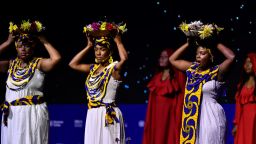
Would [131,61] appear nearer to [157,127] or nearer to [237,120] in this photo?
[157,127]

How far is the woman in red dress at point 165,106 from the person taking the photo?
23.6 feet

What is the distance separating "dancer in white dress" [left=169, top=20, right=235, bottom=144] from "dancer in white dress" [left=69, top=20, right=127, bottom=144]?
813 millimetres

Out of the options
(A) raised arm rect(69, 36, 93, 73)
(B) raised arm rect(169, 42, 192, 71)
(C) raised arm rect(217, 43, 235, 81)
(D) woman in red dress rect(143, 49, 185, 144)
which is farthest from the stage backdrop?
(C) raised arm rect(217, 43, 235, 81)

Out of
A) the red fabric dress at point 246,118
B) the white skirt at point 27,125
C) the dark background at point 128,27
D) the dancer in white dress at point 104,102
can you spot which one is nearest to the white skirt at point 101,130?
the dancer in white dress at point 104,102

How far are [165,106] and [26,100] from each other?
6.83ft

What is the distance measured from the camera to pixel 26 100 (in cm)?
578

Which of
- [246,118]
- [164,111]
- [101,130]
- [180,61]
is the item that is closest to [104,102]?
[101,130]

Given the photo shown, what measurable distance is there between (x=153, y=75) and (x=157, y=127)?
1.01 metres

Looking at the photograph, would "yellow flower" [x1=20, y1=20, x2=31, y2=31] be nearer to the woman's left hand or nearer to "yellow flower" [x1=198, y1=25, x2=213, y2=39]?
the woman's left hand

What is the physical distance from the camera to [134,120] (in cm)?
785

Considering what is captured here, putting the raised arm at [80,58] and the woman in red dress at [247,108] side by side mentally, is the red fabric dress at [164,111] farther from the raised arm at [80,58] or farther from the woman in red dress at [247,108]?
the raised arm at [80,58]

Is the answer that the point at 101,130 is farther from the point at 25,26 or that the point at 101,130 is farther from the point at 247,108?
the point at 247,108

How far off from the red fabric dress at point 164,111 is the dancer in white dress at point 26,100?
72.6 inches

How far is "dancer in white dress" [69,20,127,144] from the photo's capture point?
18.3 ft
